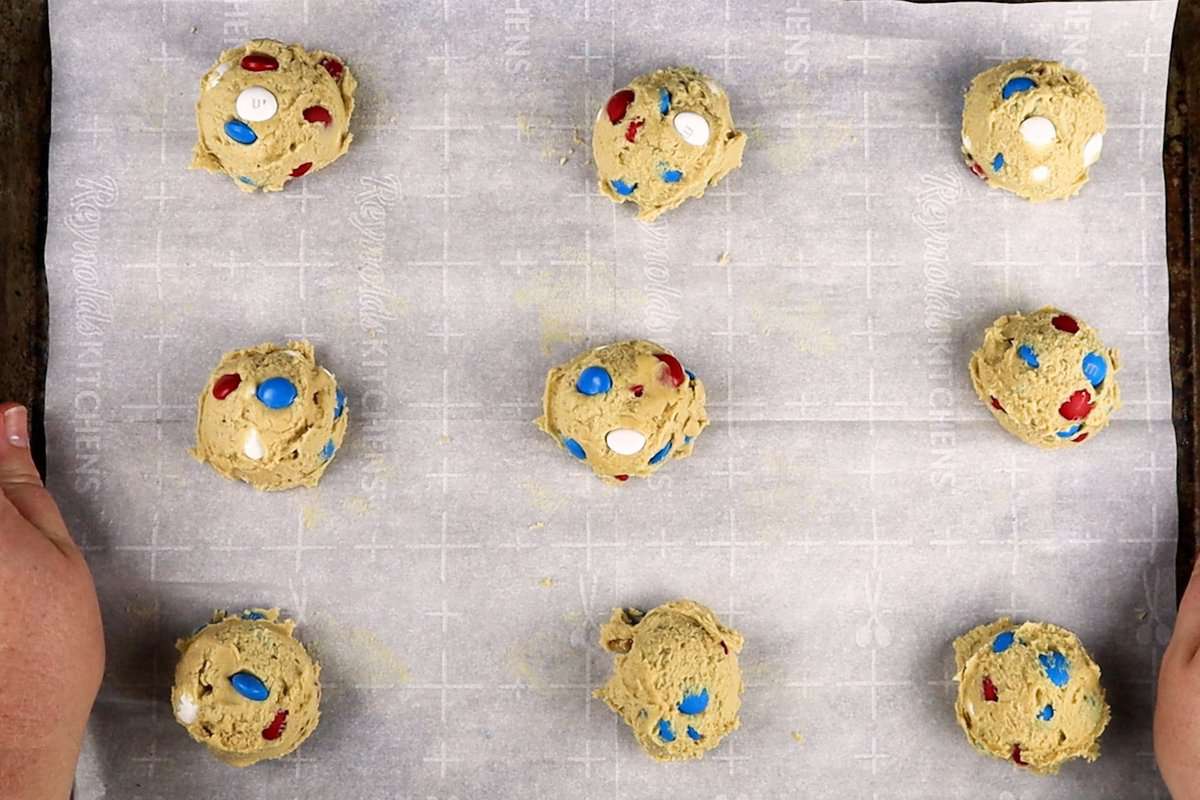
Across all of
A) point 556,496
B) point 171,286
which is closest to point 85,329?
point 171,286

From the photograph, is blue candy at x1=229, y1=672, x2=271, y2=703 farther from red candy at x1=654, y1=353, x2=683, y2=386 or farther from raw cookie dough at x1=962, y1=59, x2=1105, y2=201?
raw cookie dough at x1=962, y1=59, x2=1105, y2=201

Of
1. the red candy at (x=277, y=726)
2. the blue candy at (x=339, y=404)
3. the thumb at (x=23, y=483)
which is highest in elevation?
the blue candy at (x=339, y=404)

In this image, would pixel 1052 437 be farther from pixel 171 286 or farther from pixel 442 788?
pixel 171 286

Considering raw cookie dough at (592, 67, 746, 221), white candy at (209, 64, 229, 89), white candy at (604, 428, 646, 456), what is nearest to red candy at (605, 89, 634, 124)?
raw cookie dough at (592, 67, 746, 221)

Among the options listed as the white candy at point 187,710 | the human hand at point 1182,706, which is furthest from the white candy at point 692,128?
the white candy at point 187,710

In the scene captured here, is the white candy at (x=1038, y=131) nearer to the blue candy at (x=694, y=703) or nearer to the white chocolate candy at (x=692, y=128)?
the white chocolate candy at (x=692, y=128)

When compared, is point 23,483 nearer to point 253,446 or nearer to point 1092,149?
point 253,446

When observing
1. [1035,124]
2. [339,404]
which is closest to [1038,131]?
[1035,124]
